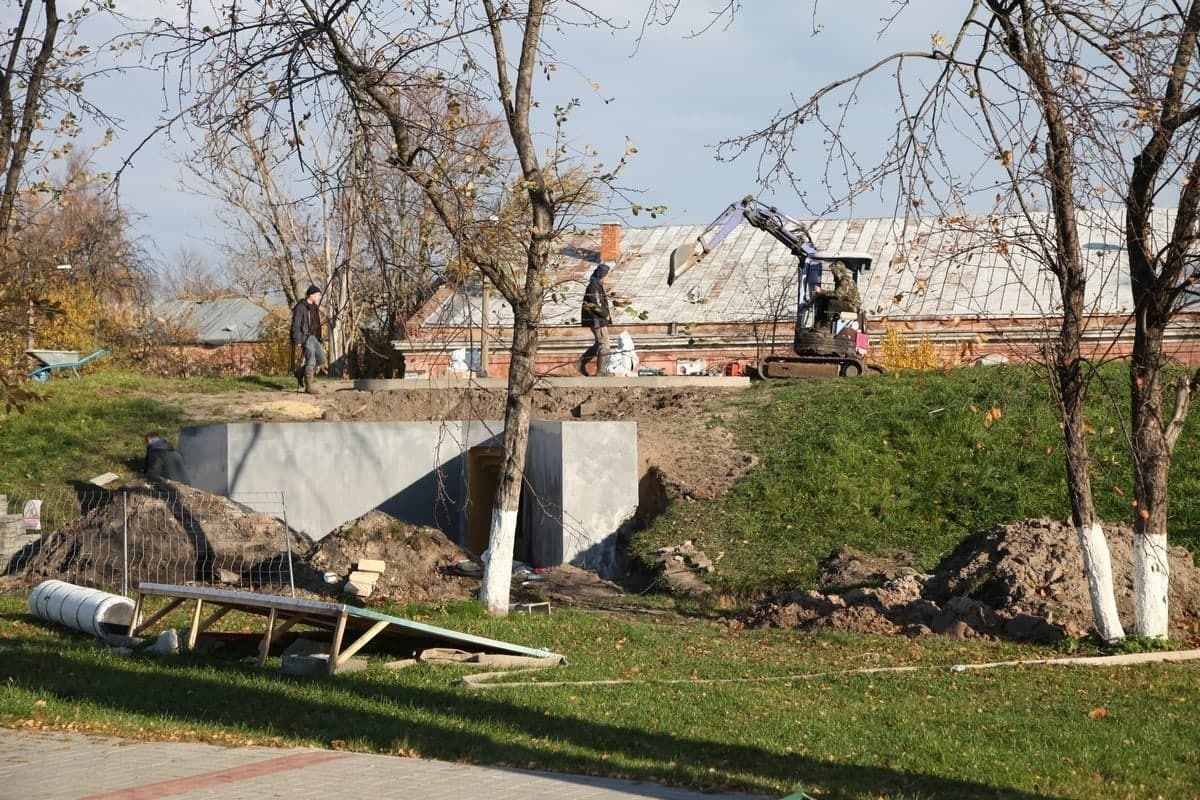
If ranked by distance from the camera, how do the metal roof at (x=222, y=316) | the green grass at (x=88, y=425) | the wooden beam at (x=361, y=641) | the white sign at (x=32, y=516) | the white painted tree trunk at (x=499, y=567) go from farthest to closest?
1. the metal roof at (x=222, y=316)
2. the green grass at (x=88, y=425)
3. the white sign at (x=32, y=516)
4. the white painted tree trunk at (x=499, y=567)
5. the wooden beam at (x=361, y=641)

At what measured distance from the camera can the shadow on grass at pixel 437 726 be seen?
7500mm

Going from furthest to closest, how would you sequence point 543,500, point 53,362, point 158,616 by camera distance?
1. point 53,362
2. point 543,500
3. point 158,616

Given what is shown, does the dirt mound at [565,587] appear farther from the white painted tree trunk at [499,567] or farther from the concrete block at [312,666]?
the concrete block at [312,666]

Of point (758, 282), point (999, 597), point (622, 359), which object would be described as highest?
point (758, 282)

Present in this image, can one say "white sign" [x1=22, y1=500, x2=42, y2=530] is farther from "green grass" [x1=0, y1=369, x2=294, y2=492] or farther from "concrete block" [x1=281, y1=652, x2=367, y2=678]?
"concrete block" [x1=281, y1=652, x2=367, y2=678]

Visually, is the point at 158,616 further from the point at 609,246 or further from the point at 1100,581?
the point at 609,246

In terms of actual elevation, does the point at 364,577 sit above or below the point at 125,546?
below

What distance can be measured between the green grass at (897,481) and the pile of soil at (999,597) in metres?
1.99

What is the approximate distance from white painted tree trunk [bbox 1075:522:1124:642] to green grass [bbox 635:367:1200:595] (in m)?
4.75

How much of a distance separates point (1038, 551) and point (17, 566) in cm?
1295

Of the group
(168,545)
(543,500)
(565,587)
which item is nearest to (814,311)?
(543,500)

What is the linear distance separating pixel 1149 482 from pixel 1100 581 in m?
0.96

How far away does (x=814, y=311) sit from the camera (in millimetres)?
28031

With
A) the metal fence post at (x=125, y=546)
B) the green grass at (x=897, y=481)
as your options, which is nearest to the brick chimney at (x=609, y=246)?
the green grass at (x=897, y=481)
